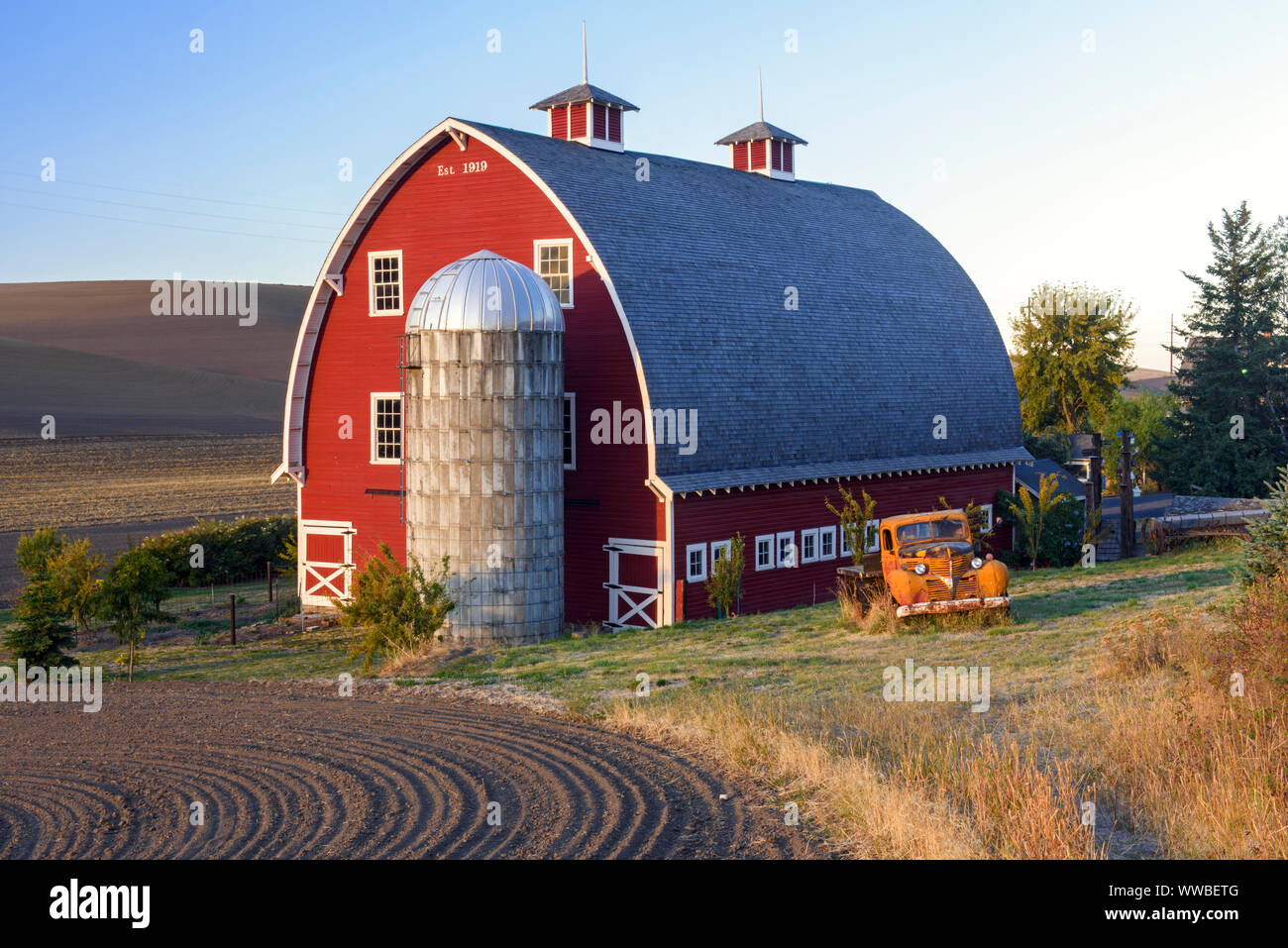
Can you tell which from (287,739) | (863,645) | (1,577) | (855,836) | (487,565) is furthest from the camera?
(1,577)

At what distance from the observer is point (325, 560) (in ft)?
107

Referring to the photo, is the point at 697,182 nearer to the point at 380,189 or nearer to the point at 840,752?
the point at 380,189

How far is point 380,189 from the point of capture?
101 feet

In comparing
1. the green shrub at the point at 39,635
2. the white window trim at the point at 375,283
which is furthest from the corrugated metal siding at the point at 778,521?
the green shrub at the point at 39,635

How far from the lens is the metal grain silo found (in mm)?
25562

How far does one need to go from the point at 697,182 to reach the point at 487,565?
14.0m

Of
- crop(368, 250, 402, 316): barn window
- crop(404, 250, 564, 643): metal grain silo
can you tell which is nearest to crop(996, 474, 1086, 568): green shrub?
crop(404, 250, 564, 643): metal grain silo

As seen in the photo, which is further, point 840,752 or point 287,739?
point 287,739

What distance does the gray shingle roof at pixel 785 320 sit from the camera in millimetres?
28047

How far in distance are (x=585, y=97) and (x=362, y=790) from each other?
2395cm

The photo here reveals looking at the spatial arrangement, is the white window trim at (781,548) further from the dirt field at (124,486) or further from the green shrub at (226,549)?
the dirt field at (124,486)

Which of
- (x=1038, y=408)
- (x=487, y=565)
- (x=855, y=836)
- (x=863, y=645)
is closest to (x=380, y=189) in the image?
(x=487, y=565)

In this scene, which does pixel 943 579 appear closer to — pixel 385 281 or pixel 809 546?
pixel 809 546

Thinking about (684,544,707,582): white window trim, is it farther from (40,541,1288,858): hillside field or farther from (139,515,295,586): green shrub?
(139,515,295,586): green shrub
